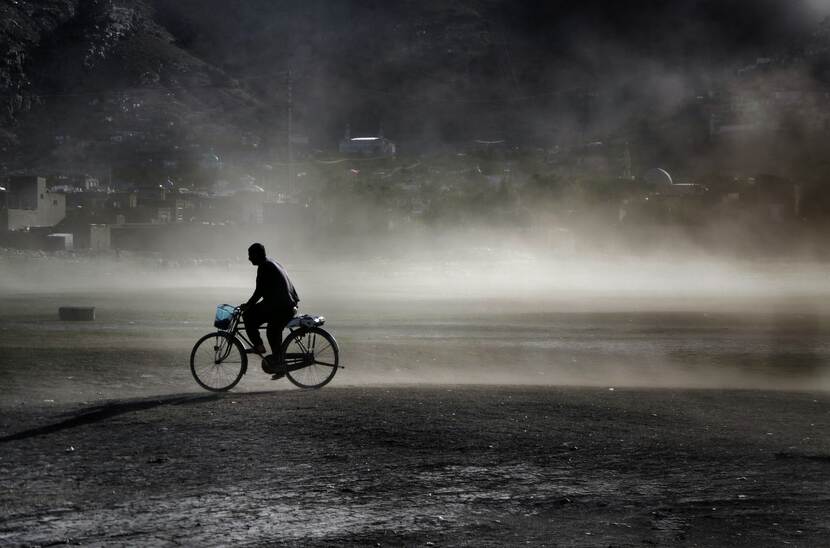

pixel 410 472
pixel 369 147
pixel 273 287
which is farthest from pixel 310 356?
pixel 369 147

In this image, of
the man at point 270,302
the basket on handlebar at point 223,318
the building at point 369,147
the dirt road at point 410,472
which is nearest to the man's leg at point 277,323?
the man at point 270,302

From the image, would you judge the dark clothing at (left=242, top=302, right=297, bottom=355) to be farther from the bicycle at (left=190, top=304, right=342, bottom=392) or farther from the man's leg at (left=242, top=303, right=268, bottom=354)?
the bicycle at (left=190, top=304, right=342, bottom=392)

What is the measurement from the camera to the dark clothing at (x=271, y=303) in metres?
10.9

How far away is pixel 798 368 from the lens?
16406mm

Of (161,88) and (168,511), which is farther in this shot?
(161,88)

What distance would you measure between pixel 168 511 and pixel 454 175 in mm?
136267

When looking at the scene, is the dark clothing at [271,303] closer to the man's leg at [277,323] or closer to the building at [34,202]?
the man's leg at [277,323]

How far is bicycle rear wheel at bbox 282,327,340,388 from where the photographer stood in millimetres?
11258

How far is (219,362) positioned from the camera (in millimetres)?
11352

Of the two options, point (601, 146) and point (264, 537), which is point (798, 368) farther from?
point (601, 146)

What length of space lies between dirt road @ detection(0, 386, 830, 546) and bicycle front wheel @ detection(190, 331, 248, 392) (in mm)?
509

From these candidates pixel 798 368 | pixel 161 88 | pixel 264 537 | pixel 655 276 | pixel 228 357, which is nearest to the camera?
pixel 264 537

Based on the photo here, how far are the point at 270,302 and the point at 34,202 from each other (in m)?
69.9

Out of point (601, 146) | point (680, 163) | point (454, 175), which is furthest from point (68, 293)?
point (601, 146)
